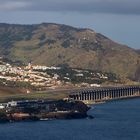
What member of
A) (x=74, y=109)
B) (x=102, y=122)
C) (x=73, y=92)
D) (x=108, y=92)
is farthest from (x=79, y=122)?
(x=108, y=92)

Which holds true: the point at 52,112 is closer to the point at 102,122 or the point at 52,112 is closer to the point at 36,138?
the point at 102,122

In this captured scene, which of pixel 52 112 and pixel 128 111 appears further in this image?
pixel 128 111

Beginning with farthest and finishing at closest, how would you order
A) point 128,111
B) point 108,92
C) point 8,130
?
point 108,92 → point 128,111 → point 8,130

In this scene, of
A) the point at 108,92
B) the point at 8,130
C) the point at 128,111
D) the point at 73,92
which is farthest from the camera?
the point at 108,92

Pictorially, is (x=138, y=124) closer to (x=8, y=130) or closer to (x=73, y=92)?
(x=8, y=130)

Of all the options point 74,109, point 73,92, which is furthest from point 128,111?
point 73,92

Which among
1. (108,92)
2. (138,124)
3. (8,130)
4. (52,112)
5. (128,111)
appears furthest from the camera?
(108,92)
